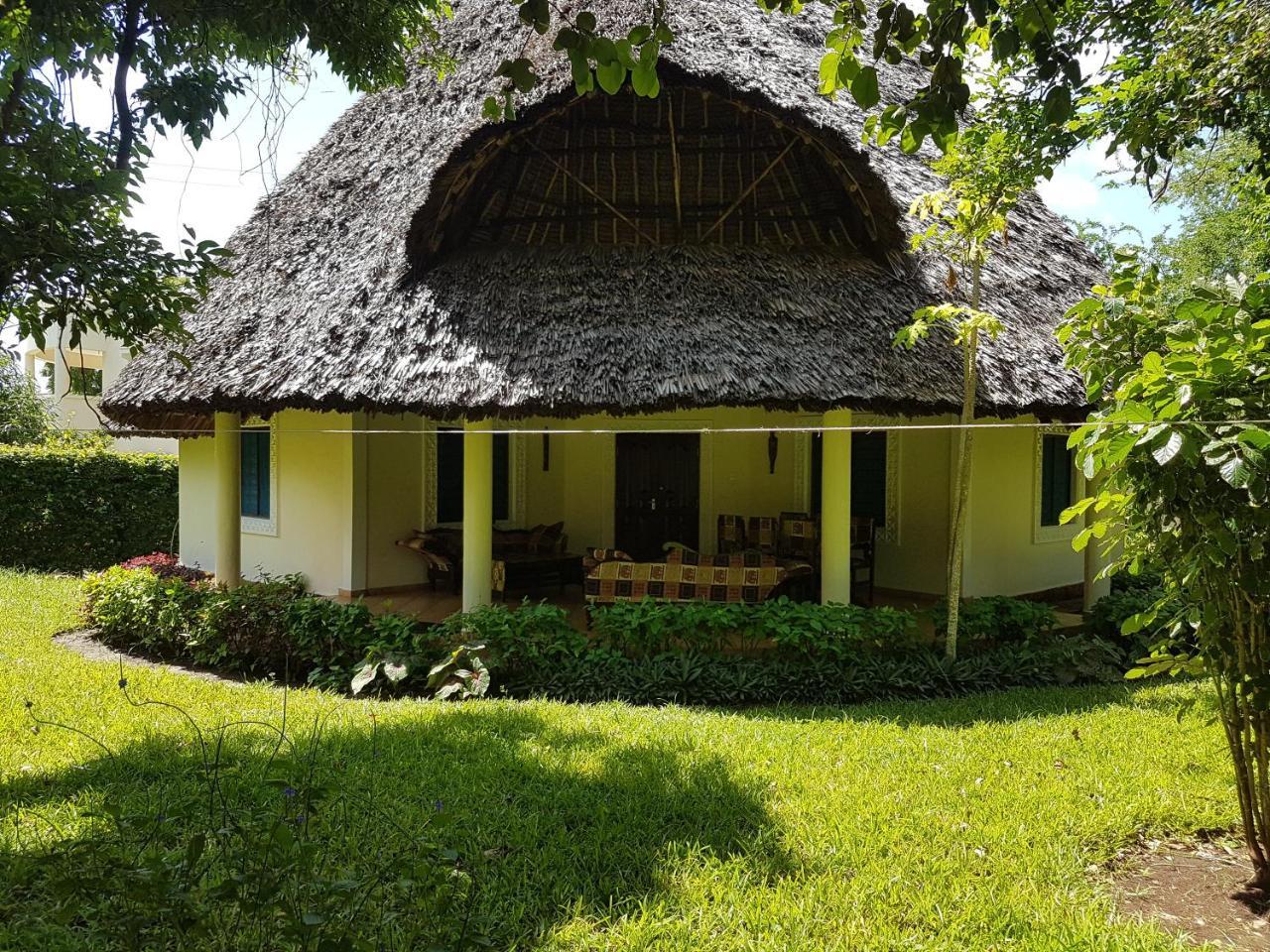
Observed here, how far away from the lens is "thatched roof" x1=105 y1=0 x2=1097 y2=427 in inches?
265

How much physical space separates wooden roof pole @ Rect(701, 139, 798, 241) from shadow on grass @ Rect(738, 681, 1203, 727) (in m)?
4.51

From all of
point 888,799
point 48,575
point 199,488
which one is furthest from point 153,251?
point 48,575

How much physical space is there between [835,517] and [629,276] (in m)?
2.87

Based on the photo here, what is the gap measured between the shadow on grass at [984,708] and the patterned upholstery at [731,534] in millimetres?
3997

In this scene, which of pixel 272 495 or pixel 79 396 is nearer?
pixel 272 495

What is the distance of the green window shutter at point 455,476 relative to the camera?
10.2 meters

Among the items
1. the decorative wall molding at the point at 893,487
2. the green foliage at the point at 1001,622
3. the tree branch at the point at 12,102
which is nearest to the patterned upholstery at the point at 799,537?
the decorative wall molding at the point at 893,487

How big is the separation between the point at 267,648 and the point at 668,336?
4407 mm

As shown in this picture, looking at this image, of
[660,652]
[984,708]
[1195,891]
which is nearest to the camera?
[1195,891]

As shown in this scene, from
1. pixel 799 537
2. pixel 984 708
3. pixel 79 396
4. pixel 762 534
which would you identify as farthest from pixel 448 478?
pixel 79 396

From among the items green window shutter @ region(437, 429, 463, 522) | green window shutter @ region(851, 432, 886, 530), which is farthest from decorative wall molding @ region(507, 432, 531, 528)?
green window shutter @ region(851, 432, 886, 530)

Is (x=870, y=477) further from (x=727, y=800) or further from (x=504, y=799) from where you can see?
(x=504, y=799)

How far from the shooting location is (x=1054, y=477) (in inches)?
419

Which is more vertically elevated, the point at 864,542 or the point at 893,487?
the point at 893,487
